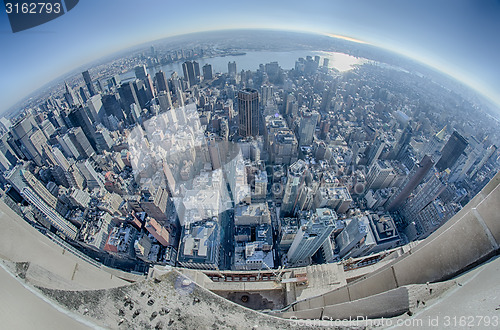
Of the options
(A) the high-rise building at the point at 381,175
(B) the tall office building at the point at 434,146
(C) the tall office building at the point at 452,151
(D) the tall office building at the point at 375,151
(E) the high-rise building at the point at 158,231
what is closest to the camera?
(E) the high-rise building at the point at 158,231

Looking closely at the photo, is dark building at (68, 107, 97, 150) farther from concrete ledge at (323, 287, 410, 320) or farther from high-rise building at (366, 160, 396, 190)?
high-rise building at (366, 160, 396, 190)

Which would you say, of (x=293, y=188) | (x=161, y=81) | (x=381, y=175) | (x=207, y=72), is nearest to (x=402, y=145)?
(x=381, y=175)

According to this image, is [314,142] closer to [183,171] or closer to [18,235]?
[183,171]

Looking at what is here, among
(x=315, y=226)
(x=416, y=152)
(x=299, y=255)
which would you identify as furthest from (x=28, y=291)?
(x=416, y=152)

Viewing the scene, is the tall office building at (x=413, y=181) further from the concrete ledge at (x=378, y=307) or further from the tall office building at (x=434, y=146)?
the concrete ledge at (x=378, y=307)

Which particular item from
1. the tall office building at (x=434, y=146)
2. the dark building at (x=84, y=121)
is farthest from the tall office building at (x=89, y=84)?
the tall office building at (x=434, y=146)

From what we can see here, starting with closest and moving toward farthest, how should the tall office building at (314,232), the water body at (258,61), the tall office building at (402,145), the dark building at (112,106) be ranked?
the tall office building at (314,232) < the tall office building at (402,145) < the dark building at (112,106) < the water body at (258,61)

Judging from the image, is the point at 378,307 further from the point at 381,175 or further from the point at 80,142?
the point at 80,142

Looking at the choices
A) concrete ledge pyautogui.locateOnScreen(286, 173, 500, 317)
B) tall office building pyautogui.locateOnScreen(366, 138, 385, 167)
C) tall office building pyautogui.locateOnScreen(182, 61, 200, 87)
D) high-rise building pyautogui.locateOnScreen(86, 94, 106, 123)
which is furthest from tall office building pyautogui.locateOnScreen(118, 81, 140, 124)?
concrete ledge pyautogui.locateOnScreen(286, 173, 500, 317)
